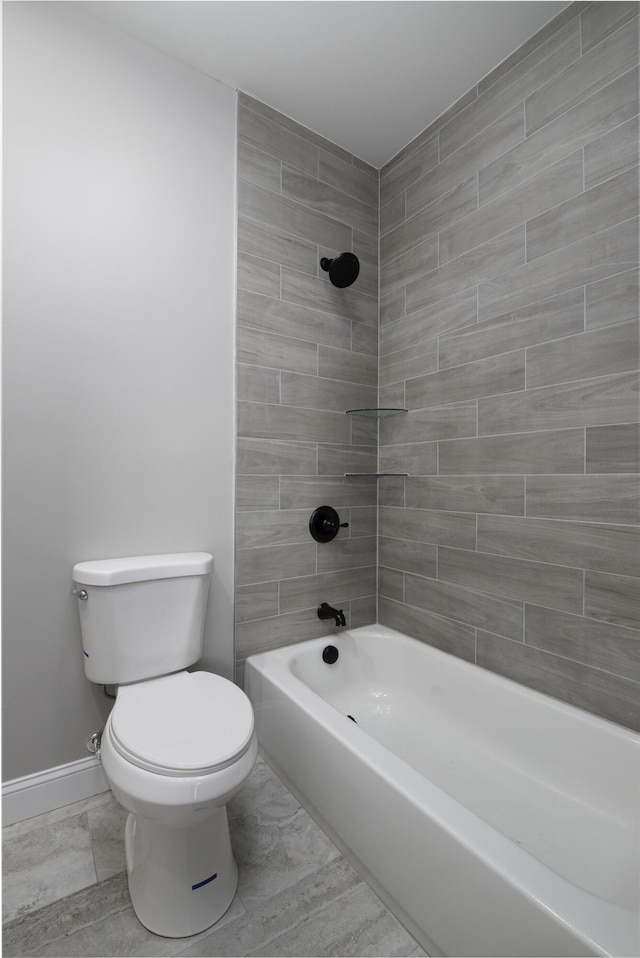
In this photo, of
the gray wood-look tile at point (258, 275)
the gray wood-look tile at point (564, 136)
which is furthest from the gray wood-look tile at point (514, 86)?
the gray wood-look tile at point (258, 275)

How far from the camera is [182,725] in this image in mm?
1258

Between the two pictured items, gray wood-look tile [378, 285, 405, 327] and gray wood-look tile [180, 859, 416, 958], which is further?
gray wood-look tile [378, 285, 405, 327]

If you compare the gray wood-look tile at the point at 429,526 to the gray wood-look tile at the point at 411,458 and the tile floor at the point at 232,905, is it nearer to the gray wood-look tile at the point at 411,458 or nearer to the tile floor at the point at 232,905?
the gray wood-look tile at the point at 411,458

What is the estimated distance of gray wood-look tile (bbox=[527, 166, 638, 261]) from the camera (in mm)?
1409

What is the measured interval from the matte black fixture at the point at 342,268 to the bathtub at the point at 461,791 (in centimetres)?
160

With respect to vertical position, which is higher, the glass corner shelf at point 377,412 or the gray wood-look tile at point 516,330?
the gray wood-look tile at point 516,330

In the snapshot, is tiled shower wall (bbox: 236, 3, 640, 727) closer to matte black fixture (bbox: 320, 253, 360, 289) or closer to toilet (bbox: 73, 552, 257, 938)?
matte black fixture (bbox: 320, 253, 360, 289)

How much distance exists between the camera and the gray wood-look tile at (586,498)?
1409 mm

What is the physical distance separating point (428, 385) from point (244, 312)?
846 millimetres

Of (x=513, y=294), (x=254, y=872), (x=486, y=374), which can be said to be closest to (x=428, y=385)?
(x=486, y=374)

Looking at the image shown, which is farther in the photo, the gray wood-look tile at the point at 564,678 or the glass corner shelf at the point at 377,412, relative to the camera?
the glass corner shelf at the point at 377,412

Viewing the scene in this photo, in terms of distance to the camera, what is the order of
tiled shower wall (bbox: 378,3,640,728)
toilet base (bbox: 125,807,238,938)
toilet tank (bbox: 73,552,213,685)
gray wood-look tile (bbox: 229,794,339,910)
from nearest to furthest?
toilet base (bbox: 125,807,238,938) < gray wood-look tile (bbox: 229,794,339,910) < tiled shower wall (bbox: 378,3,640,728) < toilet tank (bbox: 73,552,213,685)

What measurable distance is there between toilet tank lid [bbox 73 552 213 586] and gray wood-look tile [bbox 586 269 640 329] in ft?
5.02

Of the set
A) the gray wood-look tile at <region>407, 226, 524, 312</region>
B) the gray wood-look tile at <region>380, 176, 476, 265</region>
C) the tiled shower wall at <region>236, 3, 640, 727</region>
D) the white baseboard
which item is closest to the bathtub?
the tiled shower wall at <region>236, 3, 640, 727</region>
